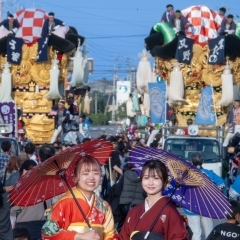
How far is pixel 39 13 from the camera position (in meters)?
24.7

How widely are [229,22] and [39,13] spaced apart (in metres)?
5.60

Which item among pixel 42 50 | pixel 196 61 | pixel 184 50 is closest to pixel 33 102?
pixel 42 50

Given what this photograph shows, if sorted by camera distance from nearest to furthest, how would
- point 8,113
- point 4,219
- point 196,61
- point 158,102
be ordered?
point 4,219 → point 8,113 → point 158,102 → point 196,61

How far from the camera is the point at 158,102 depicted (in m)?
20.4

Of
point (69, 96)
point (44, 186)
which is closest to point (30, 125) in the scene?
point (69, 96)

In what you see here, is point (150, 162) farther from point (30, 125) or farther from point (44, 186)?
point (30, 125)

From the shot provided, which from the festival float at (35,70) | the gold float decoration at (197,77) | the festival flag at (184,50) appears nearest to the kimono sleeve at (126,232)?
the festival flag at (184,50)

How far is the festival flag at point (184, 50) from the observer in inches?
893

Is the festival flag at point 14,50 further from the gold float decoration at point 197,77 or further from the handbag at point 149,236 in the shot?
the handbag at point 149,236

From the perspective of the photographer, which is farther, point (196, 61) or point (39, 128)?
point (39, 128)

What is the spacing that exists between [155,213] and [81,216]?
1.68ft

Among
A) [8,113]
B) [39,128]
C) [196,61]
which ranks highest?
[196,61]

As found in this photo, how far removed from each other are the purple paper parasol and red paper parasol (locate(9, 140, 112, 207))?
12.1 inches

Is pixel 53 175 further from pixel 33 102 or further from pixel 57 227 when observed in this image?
pixel 33 102
